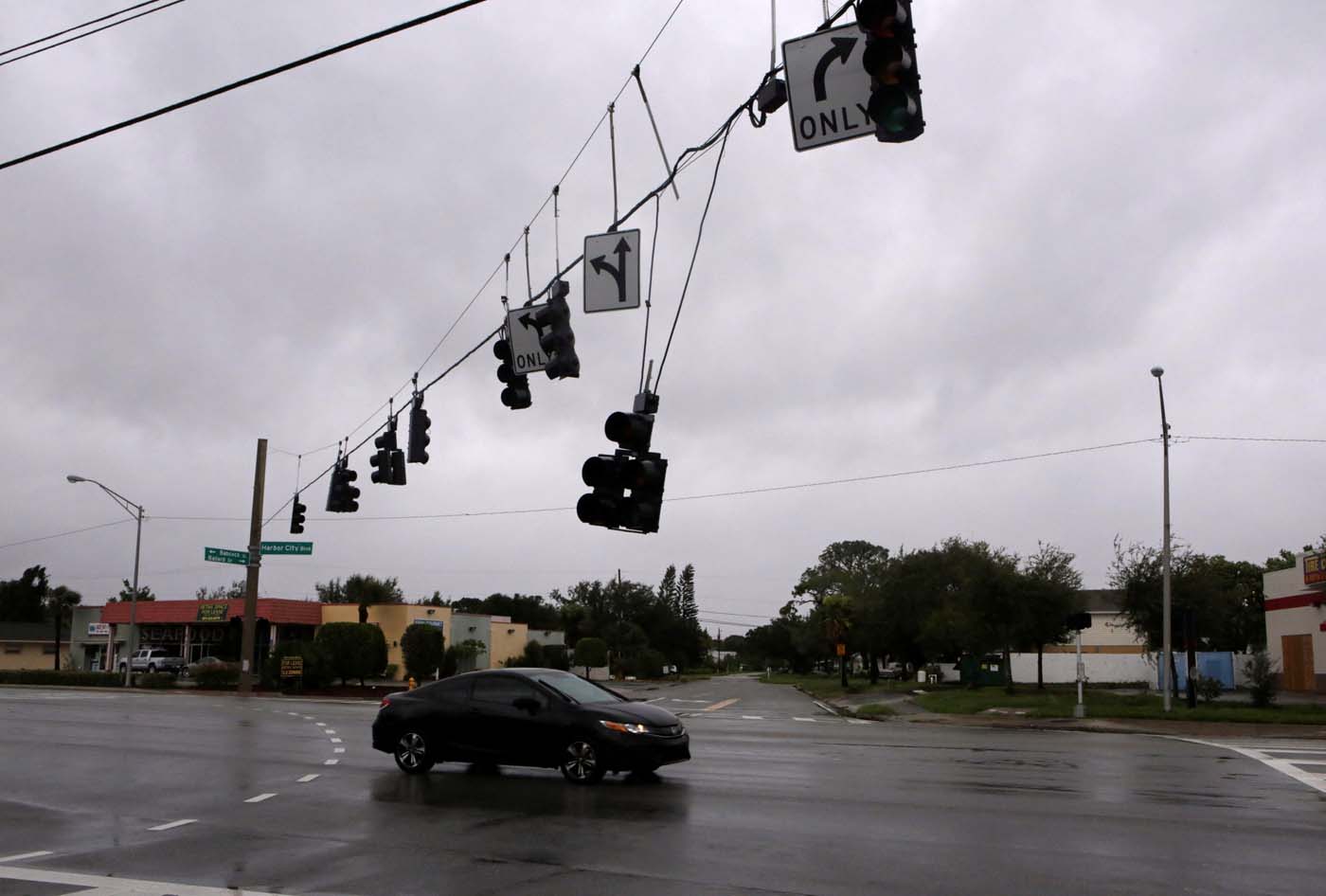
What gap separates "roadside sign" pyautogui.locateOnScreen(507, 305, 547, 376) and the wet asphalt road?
563 cm

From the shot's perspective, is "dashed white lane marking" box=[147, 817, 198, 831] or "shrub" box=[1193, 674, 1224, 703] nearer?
"dashed white lane marking" box=[147, 817, 198, 831]

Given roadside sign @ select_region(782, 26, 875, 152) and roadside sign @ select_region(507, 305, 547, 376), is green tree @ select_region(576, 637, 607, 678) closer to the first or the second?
roadside sign @ select_region(507, 305, 547, 376)

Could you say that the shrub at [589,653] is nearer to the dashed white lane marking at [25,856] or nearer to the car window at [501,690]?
the car window at [501,690]

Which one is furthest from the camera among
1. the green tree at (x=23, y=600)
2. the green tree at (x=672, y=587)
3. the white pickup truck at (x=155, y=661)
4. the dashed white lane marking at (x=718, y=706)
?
the green tree at (x=672, y=587)

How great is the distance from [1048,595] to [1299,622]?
13.8 meters

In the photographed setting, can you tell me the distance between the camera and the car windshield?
14.5 m

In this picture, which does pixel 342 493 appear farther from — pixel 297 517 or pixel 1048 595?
pixel 1048 595

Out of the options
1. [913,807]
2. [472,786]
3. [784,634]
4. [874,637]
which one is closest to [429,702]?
[472,786]

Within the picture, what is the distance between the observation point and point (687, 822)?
1091cm

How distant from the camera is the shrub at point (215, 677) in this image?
5022cm

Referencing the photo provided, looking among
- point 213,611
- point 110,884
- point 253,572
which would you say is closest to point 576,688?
point 110,884

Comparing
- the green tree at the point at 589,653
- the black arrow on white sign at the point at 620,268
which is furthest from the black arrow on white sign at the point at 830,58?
the green tree at the point at 589,653

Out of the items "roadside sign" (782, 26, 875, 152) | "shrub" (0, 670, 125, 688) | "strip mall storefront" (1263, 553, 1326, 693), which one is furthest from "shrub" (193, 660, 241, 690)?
"roadside sign" (782, 26, 875, 152)

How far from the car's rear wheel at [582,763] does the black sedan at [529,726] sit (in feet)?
0.04
